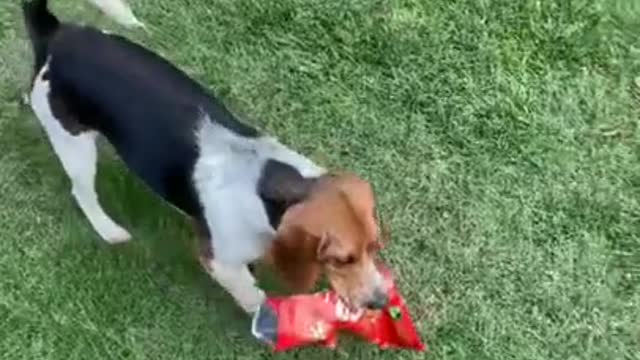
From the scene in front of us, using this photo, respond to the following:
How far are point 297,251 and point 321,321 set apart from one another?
1.53 ft

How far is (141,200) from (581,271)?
138cm

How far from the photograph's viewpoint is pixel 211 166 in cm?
387

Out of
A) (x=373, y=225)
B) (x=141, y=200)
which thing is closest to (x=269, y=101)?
(x=141, y=200)

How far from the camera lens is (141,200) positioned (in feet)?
14.6

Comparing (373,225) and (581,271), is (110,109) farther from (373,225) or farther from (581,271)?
(581,271)

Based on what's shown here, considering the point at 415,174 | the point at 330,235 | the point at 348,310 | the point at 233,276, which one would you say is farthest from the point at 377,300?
the point at 415,174

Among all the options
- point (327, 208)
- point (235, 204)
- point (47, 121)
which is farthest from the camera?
point (47, 121)

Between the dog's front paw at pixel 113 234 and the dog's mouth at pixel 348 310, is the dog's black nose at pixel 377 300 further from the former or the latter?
the dog's front paw at pixel 113 234

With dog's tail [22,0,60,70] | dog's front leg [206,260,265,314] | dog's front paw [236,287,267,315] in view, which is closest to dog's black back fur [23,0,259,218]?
dog's tail [22,0,60,70]

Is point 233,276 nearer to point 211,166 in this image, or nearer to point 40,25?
point 211,166

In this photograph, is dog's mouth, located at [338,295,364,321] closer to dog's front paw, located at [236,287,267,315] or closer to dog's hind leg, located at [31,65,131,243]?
dog's front paw, located at [236,287,267,315]

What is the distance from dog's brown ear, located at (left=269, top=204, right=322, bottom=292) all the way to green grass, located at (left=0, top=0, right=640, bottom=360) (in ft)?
1.77

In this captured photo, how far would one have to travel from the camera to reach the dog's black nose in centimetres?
376

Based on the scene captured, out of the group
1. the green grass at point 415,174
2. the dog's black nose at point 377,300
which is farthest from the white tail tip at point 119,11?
the dog's black nose at point 377,300
